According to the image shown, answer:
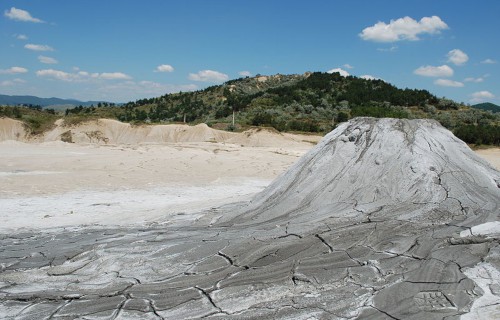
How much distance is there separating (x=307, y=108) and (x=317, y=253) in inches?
1514

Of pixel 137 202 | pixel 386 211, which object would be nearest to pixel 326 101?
pixel 137 202

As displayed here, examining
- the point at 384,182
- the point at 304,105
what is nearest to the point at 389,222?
the point at 384,182

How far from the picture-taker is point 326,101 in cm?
4547

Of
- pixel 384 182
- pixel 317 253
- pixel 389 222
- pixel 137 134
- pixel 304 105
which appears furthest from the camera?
pixel 304 105

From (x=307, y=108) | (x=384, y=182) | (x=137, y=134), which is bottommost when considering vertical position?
(x=137, y=134)

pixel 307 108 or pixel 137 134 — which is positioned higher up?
pixel 307 108

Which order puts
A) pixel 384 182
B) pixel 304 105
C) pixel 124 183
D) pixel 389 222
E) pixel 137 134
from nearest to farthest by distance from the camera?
pixel 389 222 < pixel 384 182 < pixel 124 183 < pixel 137 134 < pixel 304 105

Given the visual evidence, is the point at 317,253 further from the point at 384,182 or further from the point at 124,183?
the point at 124,183

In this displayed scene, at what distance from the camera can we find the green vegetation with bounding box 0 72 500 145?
113 ft

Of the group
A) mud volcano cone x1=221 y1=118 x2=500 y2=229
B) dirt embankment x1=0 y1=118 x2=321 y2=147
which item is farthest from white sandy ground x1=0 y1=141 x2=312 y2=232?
dirt embankment x1=0 y1=118 x2=321 y2=147

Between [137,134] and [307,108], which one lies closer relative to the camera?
[137,134]

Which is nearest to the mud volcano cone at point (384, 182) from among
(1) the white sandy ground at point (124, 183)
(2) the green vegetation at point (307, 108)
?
(1) the white sandy ground at point (124, 183)

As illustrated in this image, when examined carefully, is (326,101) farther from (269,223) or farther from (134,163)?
(269,223)

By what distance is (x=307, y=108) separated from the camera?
41875 millimetres
